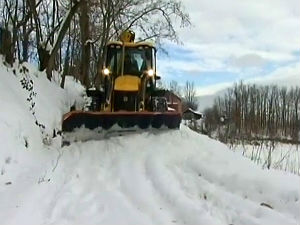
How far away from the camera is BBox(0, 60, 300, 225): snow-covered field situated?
16.5 feet

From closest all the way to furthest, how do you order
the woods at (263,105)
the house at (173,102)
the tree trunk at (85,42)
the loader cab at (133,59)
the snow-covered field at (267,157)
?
the snow-covered field at (267,157), the loader cab at (133,59), the house at (173,102), the tree trunk at (85,42), the woods at (263,105)

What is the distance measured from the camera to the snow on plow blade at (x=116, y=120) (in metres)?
9.84

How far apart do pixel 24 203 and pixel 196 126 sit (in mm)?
13049

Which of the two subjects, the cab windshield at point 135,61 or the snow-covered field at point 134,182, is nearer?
the snow-covered field at point 134,182

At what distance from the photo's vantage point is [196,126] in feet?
59.3

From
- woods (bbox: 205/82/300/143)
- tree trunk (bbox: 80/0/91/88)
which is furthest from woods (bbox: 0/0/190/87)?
woods (bbox: 205/82/300/143)

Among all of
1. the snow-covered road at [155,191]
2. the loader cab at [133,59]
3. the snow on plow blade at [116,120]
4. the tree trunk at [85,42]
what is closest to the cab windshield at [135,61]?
the loader cab at [133,59]

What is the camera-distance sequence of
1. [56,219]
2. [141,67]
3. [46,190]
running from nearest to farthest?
[56,219], [46,190], [141,67]

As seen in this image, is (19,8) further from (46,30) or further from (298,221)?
(298,221)

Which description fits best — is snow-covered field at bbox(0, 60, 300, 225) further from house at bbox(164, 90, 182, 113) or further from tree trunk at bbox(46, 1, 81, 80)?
house at bbox(164, 90, 182, 113)

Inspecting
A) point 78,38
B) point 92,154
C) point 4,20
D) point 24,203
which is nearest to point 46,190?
point 24,203

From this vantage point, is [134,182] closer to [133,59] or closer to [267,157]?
[267,157]

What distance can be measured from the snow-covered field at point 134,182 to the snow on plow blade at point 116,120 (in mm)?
364

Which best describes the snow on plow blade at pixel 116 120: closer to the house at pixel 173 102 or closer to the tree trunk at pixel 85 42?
the house at pixel 173 102
